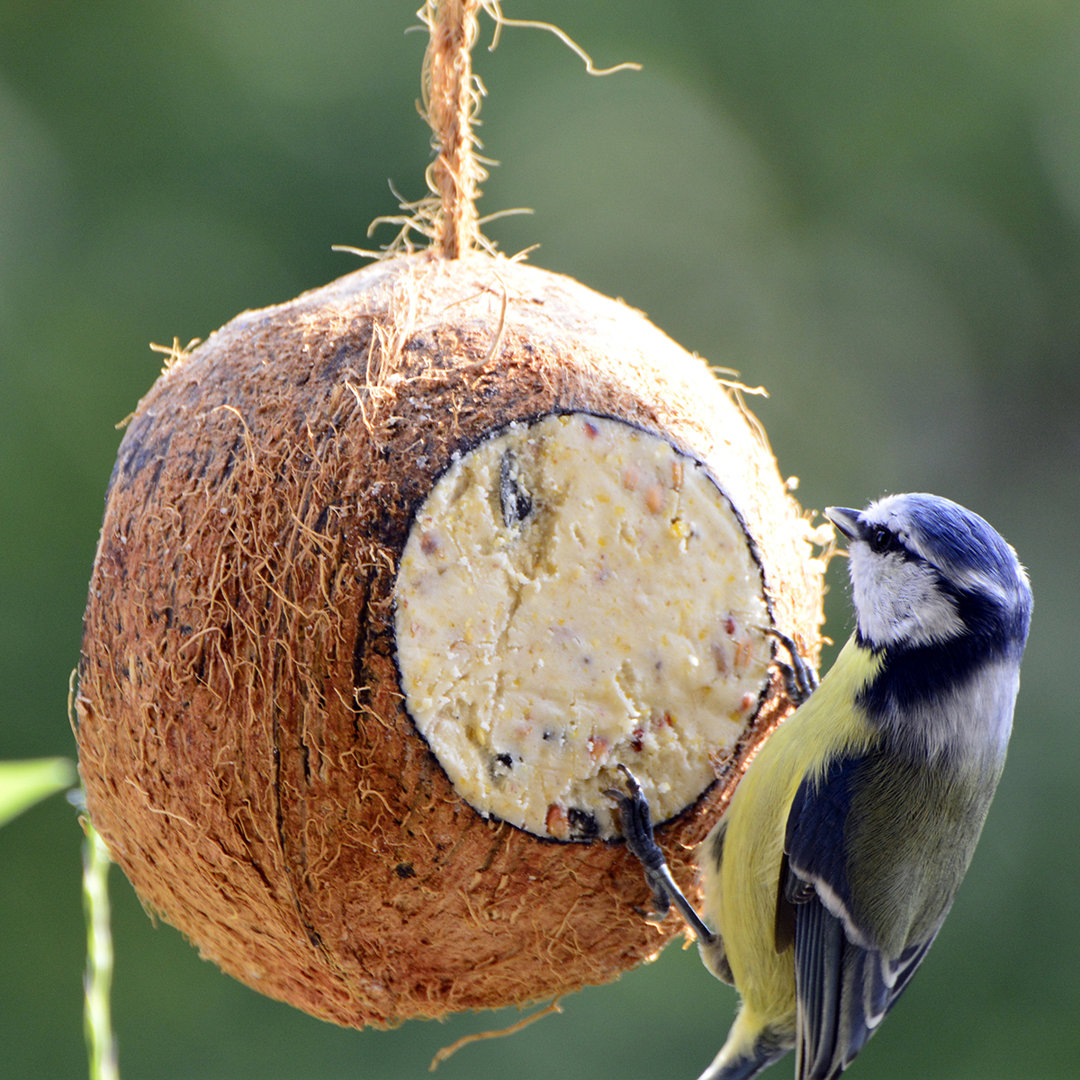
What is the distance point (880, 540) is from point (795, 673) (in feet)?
0.69

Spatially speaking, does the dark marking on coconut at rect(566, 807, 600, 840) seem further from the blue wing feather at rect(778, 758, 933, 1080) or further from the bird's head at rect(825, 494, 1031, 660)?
the bird's head at rect(825, 494, 1031, 660)

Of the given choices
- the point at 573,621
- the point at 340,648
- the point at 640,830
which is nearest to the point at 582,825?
the point at 640,830

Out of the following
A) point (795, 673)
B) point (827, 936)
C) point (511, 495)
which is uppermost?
point (511, 495)

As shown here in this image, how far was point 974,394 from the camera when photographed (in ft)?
16.4

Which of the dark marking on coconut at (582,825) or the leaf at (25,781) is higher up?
the leaf at (25,781)

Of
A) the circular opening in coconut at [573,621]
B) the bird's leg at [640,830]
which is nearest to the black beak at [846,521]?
the circular opening in coconut at [573,621]

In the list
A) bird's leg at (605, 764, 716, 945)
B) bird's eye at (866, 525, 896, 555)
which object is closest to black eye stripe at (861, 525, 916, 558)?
bird's eye at (866, 525, 896, 555)

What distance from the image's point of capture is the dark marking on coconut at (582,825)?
4.61ft

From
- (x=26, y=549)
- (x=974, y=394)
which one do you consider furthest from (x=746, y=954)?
(x=974, y=394)

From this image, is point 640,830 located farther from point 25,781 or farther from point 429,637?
point 25,781

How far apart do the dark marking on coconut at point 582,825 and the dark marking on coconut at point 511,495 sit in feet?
1.07

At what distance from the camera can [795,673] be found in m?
1.56

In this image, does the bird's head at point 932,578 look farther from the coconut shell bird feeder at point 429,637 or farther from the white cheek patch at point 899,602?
the coconut shell bird feeder at point 429,637

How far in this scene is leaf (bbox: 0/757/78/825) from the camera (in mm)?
1202
